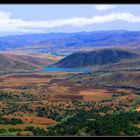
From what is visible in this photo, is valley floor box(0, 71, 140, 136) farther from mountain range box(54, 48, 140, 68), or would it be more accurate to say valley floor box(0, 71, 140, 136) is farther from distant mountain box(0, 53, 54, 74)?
mountain range box(54, 48, 140, 68)

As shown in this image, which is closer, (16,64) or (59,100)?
(59,100)

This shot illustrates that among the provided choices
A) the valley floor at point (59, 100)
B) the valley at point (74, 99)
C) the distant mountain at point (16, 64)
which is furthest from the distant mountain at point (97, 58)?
the valley floor at point (59, 100)

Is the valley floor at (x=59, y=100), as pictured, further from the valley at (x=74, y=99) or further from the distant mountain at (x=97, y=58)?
the distant mountain at (x=97, y=58)

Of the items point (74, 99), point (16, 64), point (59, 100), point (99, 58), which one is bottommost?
point (16, 64)

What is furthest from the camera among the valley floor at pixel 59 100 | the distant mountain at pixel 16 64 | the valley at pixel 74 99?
the distant mountain at pixel 16 64

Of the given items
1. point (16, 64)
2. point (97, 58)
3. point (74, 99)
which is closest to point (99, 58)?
point (97, 58)

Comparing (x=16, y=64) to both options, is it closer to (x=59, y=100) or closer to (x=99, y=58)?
(x=99, y=58)

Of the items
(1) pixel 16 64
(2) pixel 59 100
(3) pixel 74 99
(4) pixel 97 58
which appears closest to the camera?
(2) pixel 59 100
